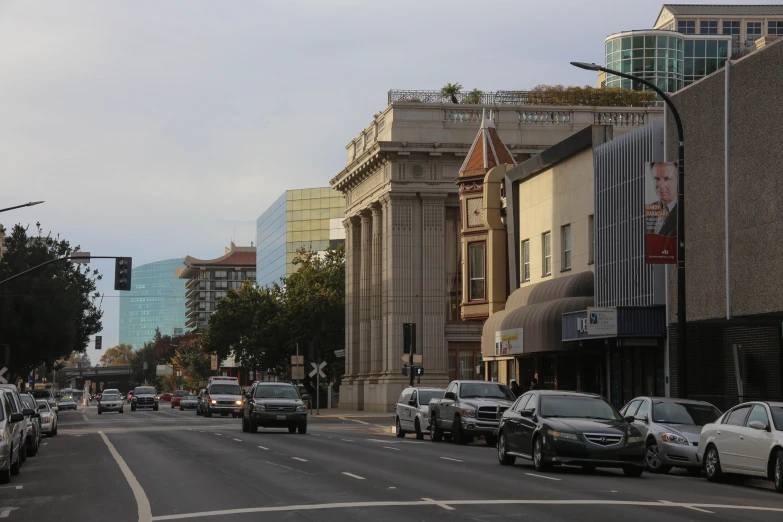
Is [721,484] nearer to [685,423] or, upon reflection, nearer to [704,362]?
[685,423]

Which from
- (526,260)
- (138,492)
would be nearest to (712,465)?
(138,492)

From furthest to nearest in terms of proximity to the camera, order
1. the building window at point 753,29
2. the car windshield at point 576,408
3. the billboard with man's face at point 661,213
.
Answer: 1. the building window at point 753,29
2. the billboard with man's face at point 661,213
3. the car windshield at point 576,408

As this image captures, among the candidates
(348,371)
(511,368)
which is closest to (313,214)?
(348,371)

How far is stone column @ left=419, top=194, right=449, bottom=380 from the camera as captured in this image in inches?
2825

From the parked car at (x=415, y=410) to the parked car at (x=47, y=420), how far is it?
458 inches

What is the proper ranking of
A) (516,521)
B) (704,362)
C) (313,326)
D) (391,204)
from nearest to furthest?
(516,521) < (704,362) < (391,204) < (313,326)

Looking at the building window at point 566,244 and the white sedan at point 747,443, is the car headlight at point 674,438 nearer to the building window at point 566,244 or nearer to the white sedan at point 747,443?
the white sedan at point 747,443

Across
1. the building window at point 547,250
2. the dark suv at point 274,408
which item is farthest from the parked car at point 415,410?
the building window at point 547,250

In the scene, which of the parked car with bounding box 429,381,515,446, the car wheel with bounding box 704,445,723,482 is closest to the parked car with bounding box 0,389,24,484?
the car wheel with bounding box 704,445,723,482

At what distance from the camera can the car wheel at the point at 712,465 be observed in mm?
22703

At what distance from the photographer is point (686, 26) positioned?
129 meters

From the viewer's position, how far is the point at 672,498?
18547 mm

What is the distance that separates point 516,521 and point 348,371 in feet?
223

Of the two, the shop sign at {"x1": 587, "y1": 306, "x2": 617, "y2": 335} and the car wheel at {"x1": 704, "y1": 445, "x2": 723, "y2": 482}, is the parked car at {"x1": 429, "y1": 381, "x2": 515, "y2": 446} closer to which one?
the shop sign at {"x1": 587, "y1": 306, "x2": 617, "y2": 335}
